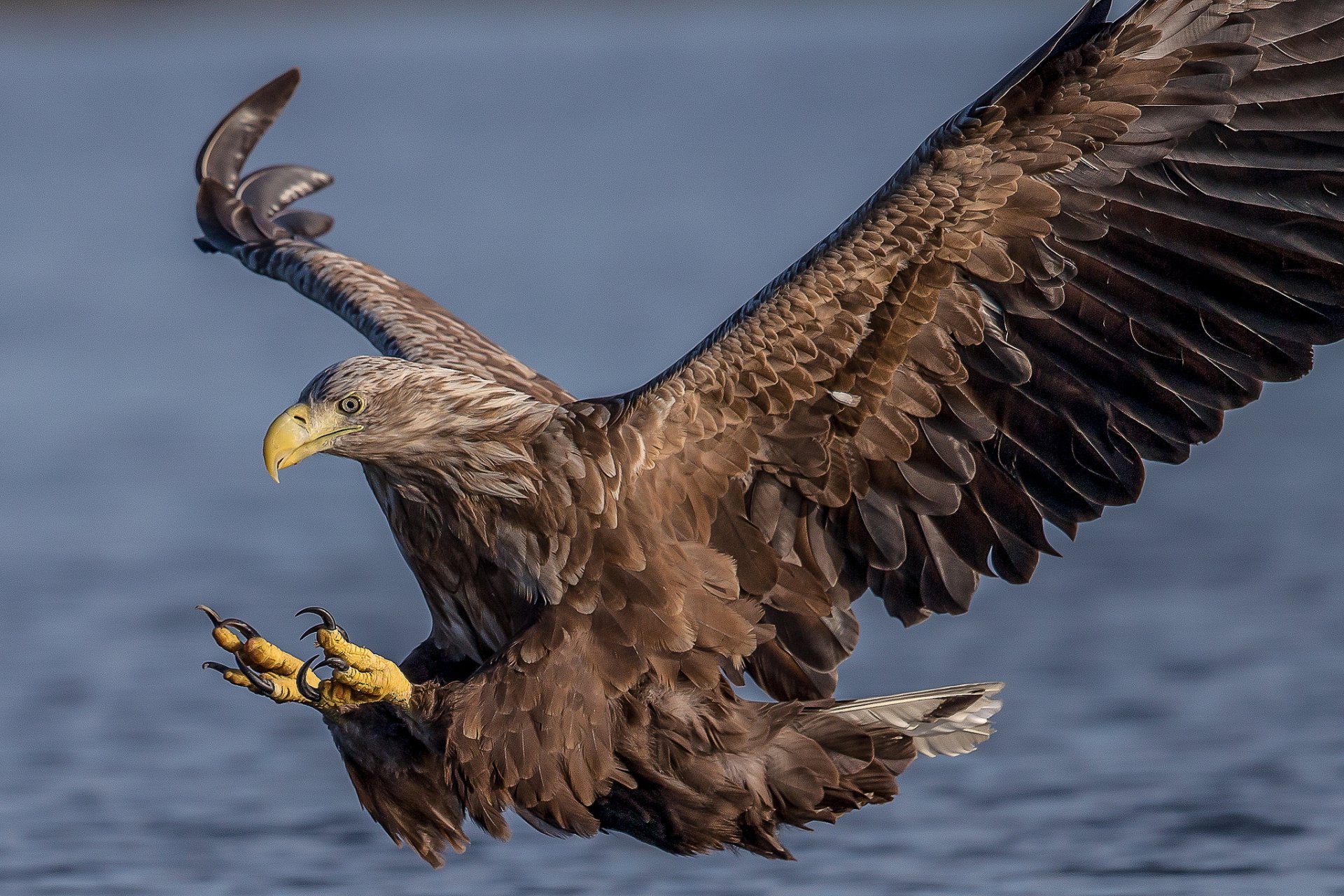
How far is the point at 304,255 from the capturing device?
25.7ft

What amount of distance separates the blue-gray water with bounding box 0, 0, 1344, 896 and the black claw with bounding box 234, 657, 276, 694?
4.04 ft

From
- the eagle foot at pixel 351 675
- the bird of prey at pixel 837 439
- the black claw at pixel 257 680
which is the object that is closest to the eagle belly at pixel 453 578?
the bird of prey at pixel 837 439

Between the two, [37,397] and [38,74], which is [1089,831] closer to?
[37,397]

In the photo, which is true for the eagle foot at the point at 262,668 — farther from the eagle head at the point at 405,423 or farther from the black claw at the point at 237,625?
the eagle head at the point at 405,423

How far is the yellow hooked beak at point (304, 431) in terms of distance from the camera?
5477 mm

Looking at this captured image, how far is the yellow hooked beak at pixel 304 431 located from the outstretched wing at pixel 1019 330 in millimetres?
622

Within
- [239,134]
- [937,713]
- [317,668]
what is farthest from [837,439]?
[239,134]

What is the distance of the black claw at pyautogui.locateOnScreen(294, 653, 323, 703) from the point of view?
5730 mm

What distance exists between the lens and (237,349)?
16547 mm

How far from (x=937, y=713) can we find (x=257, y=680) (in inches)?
69.4

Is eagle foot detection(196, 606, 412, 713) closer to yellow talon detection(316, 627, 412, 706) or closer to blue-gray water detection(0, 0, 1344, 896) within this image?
yellow talon detection(316, 627, 412, 706)

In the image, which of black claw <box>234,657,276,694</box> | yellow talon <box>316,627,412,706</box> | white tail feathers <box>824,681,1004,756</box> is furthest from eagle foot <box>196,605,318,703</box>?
white tail feathers <box>824,681,1004,756</box>

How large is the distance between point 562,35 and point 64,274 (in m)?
42.3

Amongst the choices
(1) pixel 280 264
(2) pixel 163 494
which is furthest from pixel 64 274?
(1) pixel 280 264
